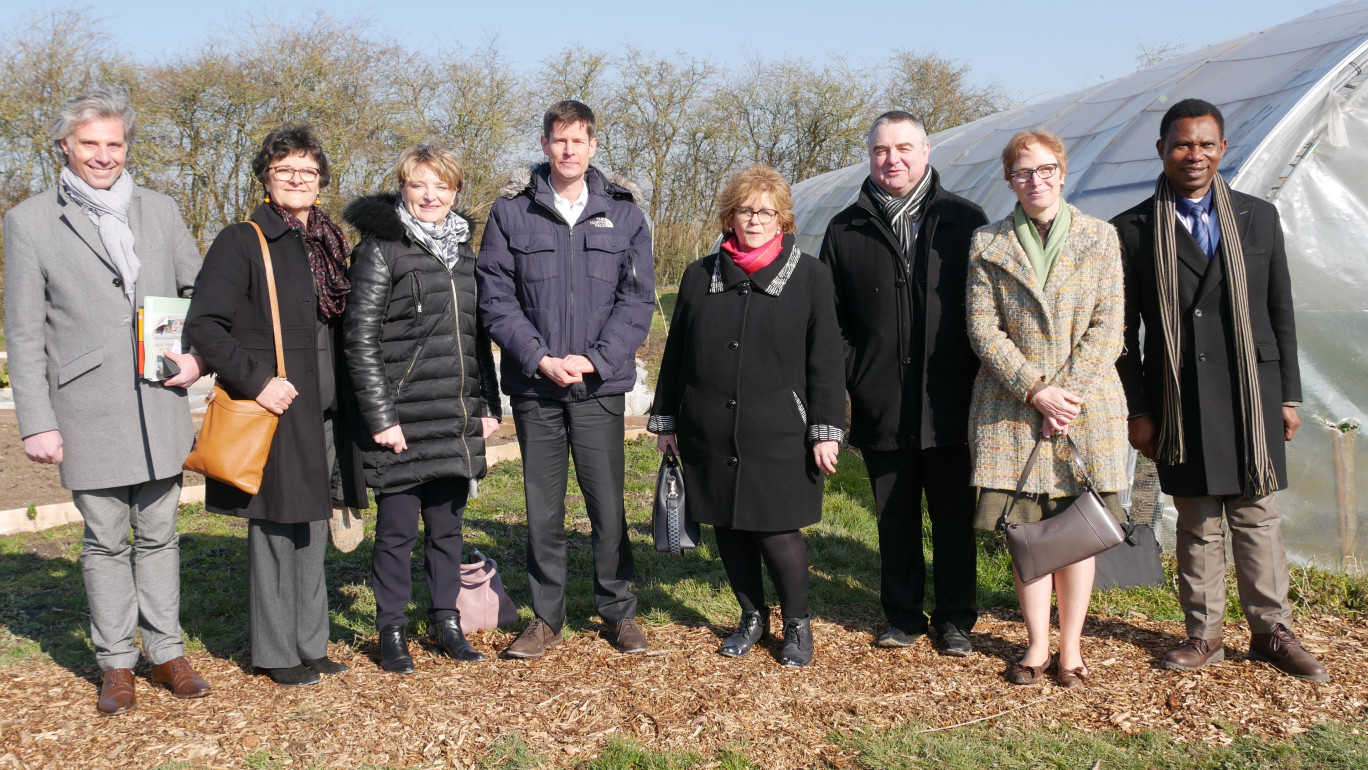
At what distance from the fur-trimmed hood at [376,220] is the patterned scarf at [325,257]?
83 millimetres

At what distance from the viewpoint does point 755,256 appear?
3.83m

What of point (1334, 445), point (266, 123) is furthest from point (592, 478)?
point (266, 123)

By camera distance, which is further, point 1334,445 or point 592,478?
point 1334,445

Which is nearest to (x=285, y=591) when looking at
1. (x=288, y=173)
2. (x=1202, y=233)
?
(x=288, y=173)

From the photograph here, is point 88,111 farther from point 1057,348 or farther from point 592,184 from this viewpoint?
point 1057,348

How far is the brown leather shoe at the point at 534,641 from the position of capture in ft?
13.3

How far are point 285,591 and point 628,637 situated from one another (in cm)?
137

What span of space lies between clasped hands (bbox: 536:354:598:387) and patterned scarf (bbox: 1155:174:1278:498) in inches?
85.5

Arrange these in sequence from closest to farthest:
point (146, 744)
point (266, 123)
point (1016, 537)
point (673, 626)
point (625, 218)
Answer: point (146, 744)
point (1016, 537)
point (625, 218)
point (673, 626)
point (266, 123)

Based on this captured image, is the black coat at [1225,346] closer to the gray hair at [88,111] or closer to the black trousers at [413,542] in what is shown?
the black trousers at [413,542]

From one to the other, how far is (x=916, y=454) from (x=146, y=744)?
3.00m

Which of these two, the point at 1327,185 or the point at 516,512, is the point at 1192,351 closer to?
the point at 1327,185

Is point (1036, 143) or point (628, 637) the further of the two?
point (628, 637)

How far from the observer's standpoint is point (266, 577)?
3717 millimetres
